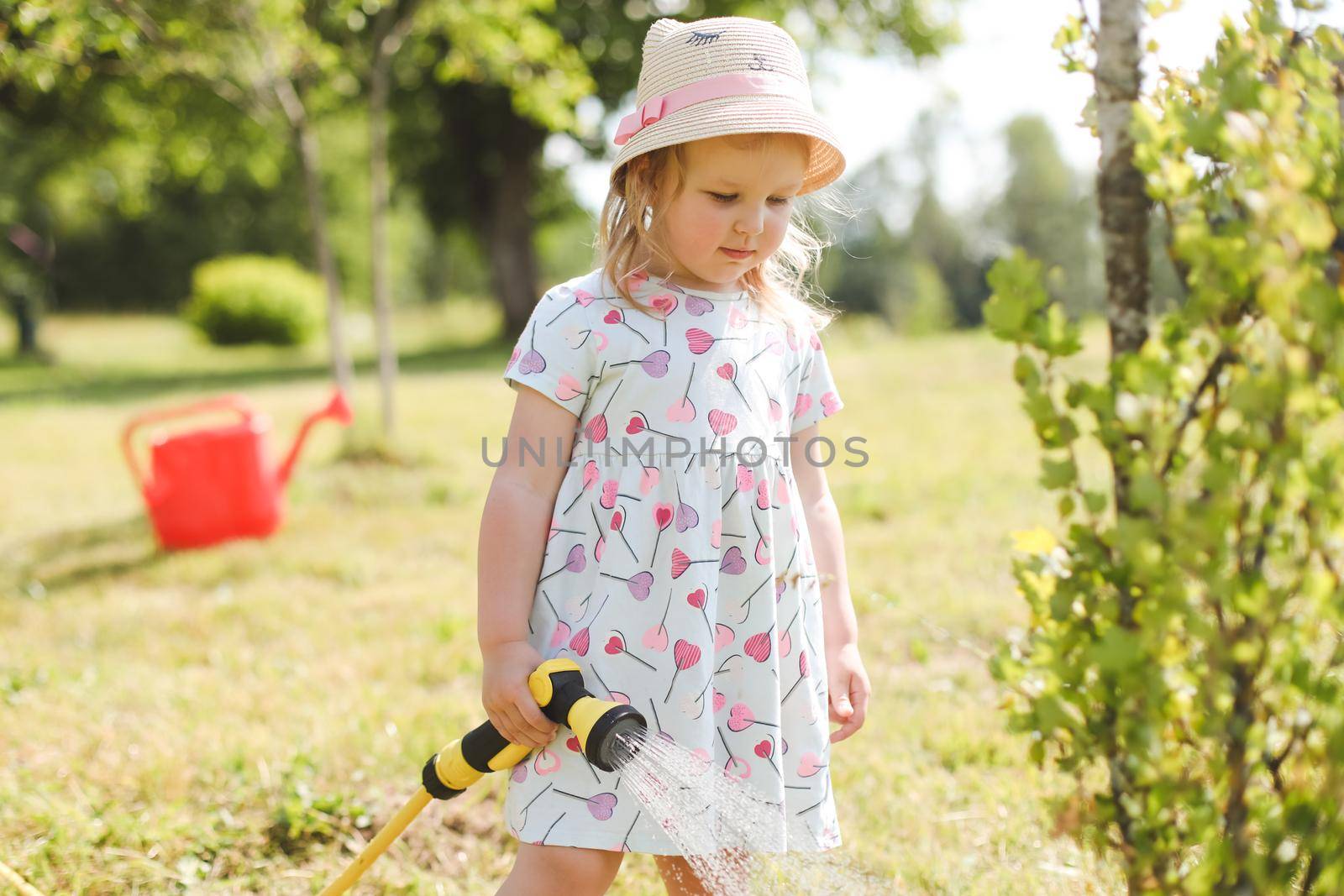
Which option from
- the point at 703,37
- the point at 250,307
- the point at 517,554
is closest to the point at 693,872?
the point at 517,554

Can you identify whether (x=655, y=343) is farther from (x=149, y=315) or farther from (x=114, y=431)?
(x=149, y=315)

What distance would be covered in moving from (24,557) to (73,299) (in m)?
34.4

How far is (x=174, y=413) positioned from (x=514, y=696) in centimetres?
355

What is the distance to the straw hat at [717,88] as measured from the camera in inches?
67.3

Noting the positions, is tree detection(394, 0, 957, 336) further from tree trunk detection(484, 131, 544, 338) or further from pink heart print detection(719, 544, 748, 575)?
pink heart print detection(719, 544, 748, 575)

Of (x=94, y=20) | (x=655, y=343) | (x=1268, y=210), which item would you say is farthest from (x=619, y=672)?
(x=94, y=20)

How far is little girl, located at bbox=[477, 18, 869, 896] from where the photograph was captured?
5.57 feet

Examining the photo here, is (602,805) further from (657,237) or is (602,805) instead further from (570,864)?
(657,237)

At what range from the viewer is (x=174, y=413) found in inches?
181

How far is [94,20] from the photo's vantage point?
470cm

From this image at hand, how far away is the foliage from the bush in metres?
20.2

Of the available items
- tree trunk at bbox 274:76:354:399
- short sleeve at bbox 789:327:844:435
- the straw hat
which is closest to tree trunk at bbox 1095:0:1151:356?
the straw hat

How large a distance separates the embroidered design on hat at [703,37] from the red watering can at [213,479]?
3.67 m

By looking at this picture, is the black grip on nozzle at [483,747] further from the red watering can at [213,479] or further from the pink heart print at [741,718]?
the red watering can at [213,479]
